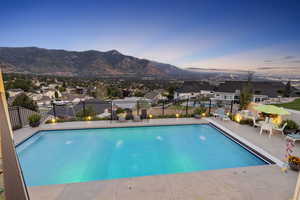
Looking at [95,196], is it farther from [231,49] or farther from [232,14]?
[231,49]

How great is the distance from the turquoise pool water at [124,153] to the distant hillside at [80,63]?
99.0ft

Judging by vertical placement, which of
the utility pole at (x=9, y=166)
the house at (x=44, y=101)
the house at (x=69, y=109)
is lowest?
the house at (x=44, y=101)

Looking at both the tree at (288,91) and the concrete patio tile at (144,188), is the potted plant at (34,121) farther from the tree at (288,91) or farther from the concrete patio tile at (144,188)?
the tree at (288,91)

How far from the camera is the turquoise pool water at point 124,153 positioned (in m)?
4.30

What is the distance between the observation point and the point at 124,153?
5.41 m

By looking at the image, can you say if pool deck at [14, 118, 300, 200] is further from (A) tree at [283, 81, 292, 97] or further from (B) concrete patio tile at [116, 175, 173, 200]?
(A) tree at [283, 81, 292, 97]

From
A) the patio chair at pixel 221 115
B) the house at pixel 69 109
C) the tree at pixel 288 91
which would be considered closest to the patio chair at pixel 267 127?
the patio chair at pixel 221 115

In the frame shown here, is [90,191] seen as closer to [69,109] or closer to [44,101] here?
[69,109]

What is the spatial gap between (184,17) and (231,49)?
727cm

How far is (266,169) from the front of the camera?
3656mm

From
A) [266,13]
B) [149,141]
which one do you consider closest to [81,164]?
[149,141]

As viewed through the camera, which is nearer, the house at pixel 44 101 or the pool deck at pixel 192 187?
the pool deck at pixel 192 187

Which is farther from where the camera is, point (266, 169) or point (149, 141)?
point (149, 141)

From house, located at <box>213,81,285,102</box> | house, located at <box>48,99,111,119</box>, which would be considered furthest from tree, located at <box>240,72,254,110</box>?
house, located at <box>213,81,285,102</box>
